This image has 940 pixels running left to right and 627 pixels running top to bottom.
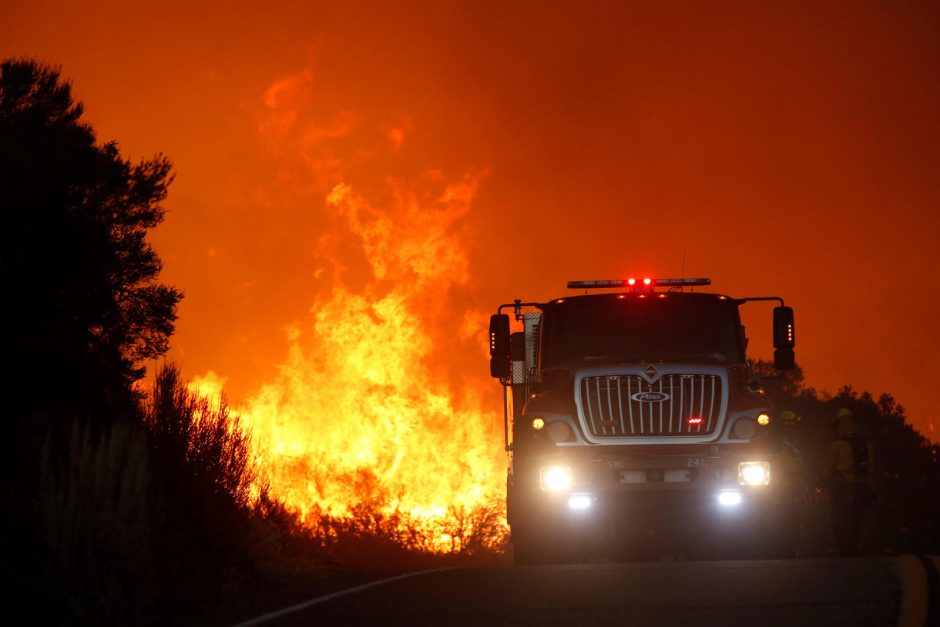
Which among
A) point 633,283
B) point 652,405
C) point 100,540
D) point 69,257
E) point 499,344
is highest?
point 69,257

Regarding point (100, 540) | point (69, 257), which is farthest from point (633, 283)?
point (69, 257)

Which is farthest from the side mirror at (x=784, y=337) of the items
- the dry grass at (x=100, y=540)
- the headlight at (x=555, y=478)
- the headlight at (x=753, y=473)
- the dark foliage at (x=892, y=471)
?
the dark foliage at (x=892, y=471)

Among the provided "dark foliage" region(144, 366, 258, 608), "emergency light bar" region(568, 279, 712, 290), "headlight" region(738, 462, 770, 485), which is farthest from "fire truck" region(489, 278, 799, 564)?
"dark foliage" region(144, 366, 258, 608)

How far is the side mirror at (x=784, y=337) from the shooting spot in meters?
17.2

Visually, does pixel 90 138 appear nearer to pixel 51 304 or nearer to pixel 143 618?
pixel 51 304

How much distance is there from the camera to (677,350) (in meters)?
17.4

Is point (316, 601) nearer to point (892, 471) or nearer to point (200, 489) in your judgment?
point (200, 489)

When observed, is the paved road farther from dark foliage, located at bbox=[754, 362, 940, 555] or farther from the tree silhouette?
dark foliage, located at bbox=[754, 362, 940, 555]

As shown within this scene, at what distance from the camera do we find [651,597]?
11.3 m

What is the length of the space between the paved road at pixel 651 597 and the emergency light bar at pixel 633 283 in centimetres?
456

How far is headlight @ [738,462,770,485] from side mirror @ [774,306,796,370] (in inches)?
59.8

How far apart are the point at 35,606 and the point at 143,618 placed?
2.79 feet

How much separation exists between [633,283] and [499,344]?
190cm

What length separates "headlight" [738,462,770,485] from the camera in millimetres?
16234
